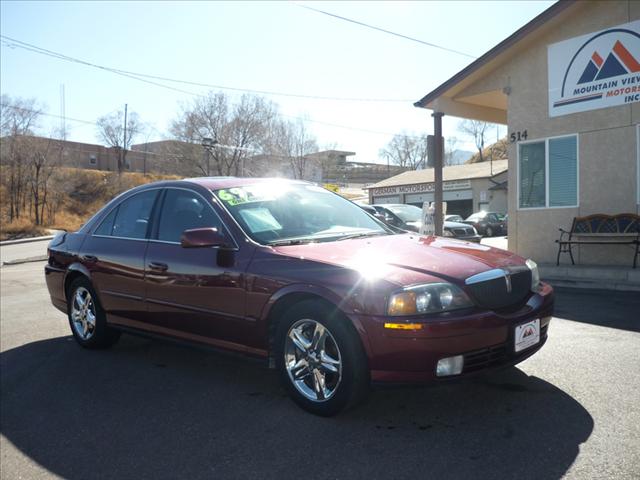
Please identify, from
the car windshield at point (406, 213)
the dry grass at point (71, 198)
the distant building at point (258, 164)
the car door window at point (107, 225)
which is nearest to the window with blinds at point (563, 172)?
the car windshield at point (406, 213)

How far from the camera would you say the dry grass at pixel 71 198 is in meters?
39.5

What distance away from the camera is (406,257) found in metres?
3.51

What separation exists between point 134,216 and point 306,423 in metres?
2.72

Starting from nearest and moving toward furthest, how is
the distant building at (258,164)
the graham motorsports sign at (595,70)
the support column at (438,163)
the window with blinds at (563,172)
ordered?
the graham motorsports sign at (595,70) → the window with blinds at (563,172) → the support column at (438,163) → the distant building at (258,164)

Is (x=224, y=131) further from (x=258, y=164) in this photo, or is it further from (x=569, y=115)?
(x=569, y=115)

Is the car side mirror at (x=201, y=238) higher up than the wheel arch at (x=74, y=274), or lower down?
higher up

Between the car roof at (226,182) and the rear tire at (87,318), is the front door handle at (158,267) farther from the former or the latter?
the rear tire at (87,318)

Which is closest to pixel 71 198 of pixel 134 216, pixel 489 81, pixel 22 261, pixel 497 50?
pixel 22 261

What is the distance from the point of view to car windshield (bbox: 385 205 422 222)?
15982mm

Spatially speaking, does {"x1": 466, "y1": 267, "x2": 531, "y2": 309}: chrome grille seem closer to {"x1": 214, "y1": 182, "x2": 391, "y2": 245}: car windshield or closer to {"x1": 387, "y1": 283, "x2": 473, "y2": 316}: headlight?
{"x1": 387, "y1": 283, "x2": 473, "y2": 316}: headlight

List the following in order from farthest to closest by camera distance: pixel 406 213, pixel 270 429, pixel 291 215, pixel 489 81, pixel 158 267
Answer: pixel 406 213 < pixel 489 81 < pixel 158 267 < pixel 291 215 < pixel 270 429

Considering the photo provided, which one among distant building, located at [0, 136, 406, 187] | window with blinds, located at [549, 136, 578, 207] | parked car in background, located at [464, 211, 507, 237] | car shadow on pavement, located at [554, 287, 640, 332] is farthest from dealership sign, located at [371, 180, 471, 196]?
car shadow on pavement, located at [554, 287, 640, 332]

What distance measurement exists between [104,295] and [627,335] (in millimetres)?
4995

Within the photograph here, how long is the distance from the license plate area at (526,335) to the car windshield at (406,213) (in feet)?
39.9
